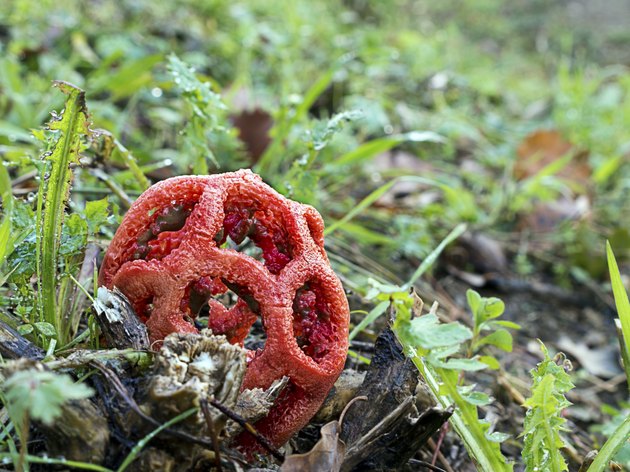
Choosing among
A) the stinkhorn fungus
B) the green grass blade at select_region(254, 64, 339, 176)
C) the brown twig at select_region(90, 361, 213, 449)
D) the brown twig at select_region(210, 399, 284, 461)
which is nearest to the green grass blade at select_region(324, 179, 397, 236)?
the green grass blade at select_region(254, 64, 339, 176)

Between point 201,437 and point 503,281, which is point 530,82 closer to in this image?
point 503,281

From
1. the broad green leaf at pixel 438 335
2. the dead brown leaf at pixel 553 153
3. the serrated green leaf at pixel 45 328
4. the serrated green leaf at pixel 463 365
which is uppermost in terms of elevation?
the broad green leaf at pixel 438 335

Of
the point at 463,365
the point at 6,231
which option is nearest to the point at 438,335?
the point at 463,365

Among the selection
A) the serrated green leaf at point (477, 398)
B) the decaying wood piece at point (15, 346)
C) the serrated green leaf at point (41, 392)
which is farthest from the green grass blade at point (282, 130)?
the serrated green leaf at point (41, 392)

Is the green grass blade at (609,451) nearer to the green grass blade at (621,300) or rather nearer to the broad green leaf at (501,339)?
the green grass blade at (621,300)

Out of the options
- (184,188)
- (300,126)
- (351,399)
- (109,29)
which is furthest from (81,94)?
(109,29)

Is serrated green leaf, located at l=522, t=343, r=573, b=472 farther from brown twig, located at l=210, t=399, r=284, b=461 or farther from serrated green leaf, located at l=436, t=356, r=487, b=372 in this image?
brown twig, located at l=210, t=399, r=284, b=461

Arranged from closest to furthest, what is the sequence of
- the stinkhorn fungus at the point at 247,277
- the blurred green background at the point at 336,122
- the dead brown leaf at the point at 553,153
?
the stinkhorn fungus at the point at 247,277 < the blurred green background at the point at 336,122 < the dead brown leaf at the point at 553,153

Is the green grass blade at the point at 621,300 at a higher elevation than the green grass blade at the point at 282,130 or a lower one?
higher

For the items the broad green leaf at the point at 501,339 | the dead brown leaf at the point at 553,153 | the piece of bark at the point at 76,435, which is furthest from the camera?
the dead brown leaf at the point at 553,153
